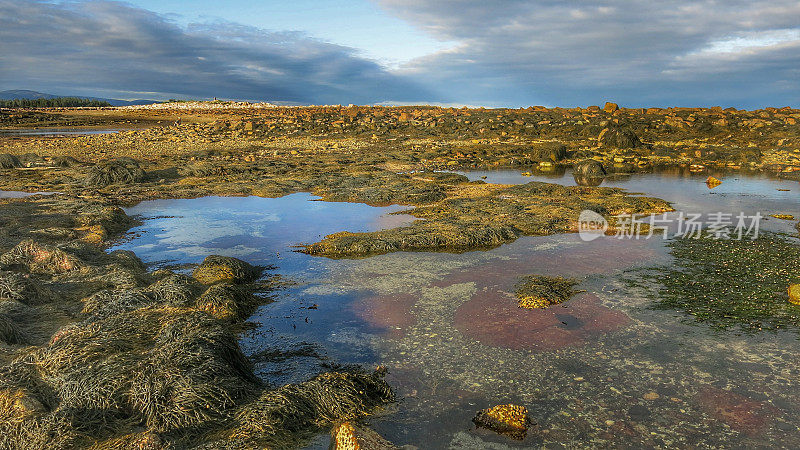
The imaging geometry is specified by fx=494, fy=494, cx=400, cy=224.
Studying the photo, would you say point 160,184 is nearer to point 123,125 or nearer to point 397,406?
point 397,406

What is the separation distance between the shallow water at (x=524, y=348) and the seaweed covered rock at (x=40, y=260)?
1.86 meters

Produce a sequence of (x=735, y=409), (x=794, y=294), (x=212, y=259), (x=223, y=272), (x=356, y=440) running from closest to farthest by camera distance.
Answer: (x=356, y=440)
(x=735, y=409)
(x=794, y=294)
(x=223, y=272)
(x=212, y=259)

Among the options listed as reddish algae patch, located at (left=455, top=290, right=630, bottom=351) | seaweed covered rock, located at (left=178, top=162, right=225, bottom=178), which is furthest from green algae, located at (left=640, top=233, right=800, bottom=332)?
seaweed covered rock, located at (left=178, top=162, right=225, bottom=178)

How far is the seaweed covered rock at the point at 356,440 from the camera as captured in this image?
208 inches

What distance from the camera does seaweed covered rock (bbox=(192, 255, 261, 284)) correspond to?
11.0m

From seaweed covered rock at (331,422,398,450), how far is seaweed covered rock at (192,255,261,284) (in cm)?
640

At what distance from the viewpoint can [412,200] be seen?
2005cm

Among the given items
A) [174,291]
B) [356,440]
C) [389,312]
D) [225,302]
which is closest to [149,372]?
[225,302]

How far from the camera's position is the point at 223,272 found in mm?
11133

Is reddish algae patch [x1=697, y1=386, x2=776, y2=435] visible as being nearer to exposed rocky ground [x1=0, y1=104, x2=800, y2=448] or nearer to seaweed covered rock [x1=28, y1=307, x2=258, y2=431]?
exposed rocky ground [x1=0, y1=104, x2=800, y2=448]

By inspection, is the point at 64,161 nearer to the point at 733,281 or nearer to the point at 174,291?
the point at 174,291

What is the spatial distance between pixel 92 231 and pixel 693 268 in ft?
55.2

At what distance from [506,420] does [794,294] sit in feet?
24.3

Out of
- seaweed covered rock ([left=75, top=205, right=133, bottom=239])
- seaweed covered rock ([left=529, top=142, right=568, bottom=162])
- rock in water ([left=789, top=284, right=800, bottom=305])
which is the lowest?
seaweed covered rock ([left=75, top=205, right=133, bottom=239])
